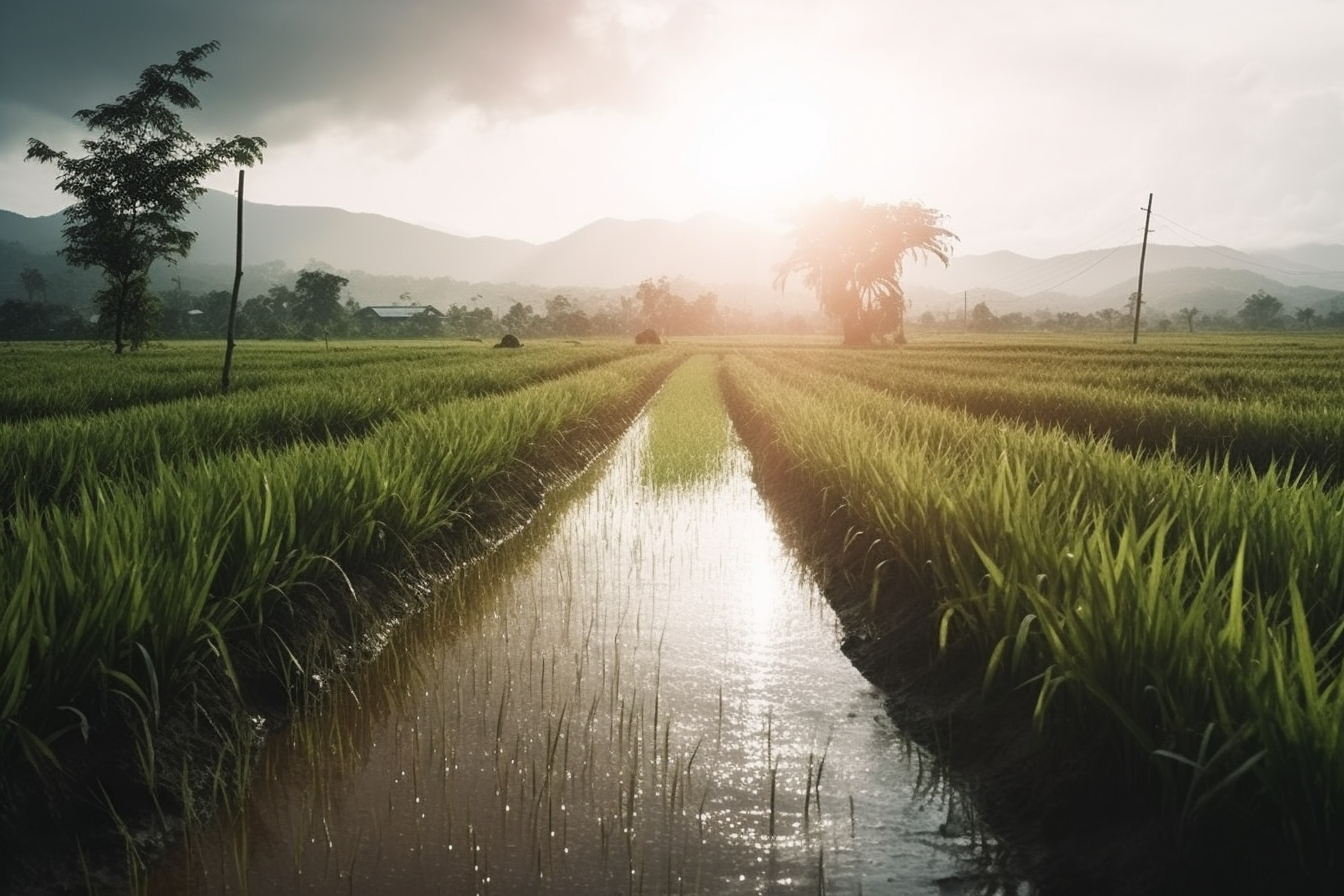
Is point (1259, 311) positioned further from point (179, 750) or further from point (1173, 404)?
point (179, 750)

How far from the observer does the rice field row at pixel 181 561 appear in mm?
→ 2381

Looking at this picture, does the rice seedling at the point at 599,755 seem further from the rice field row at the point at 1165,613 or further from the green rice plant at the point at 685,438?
the green rice plant at the point at 685,438

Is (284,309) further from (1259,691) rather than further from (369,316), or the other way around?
(1259,691)

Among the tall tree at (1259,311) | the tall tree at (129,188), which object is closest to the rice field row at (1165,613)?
the tall tree at (129,188)

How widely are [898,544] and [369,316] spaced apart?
85.5 m

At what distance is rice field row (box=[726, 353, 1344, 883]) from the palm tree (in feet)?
128

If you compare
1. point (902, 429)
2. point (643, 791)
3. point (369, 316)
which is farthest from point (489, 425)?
point (369, 316)

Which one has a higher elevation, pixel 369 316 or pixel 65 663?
pixel 369 316

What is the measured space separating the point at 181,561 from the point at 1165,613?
11.0 feet

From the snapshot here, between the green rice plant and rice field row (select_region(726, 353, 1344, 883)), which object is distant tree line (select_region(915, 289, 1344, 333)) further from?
rice field row (select_region(726, 353, 1344, 883))

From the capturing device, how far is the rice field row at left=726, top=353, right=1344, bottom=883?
1.80m

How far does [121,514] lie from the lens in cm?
360

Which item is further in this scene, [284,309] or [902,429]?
[284,309]

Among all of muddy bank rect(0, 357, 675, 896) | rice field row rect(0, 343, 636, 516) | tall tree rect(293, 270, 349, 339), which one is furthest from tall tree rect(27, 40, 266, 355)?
tall tree rect(293, 270, 349, 339)
